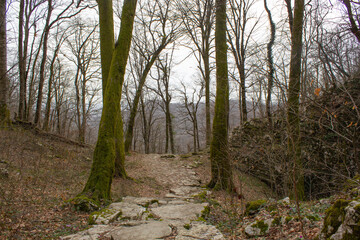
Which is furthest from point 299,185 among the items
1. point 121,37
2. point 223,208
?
point 121,37

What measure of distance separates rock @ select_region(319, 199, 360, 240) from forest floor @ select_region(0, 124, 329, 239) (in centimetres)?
50

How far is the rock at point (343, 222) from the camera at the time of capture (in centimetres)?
170

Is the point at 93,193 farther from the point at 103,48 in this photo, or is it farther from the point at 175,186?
the point at 103,48

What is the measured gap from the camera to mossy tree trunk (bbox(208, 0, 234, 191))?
678cm

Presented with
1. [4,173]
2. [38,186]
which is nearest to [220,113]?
[38,186]

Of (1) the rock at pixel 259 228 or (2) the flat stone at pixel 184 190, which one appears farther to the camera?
(2) the flat stone at pixel 184 190

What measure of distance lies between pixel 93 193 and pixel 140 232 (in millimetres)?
2067

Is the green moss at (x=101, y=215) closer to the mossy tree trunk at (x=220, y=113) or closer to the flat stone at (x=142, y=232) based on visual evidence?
the flat stone at (x=142, y=232)

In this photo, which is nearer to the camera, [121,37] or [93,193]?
[93,193]

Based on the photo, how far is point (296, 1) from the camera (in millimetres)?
6820

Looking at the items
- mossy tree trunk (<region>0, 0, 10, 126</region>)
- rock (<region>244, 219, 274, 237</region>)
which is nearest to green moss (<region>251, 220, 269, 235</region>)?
rock (<region>244, 219, 274, 237</region>)

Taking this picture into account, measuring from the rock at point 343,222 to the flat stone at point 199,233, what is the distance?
155cm

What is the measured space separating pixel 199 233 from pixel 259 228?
90cm

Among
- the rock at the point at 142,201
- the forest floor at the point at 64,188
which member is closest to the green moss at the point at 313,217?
the forest floor at the point at 64,188
